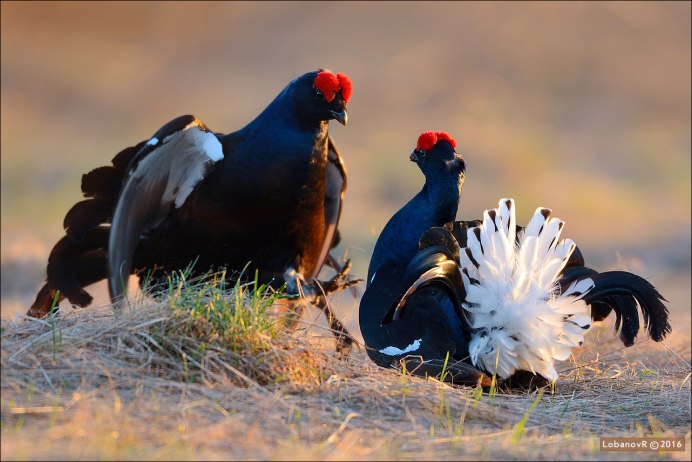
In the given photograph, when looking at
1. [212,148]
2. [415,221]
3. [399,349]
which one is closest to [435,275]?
[399,349]

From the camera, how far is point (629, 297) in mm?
4719

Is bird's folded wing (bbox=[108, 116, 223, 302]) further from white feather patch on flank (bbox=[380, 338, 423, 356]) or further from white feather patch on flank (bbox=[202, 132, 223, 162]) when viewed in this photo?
white feather patch on flank (bbox=[380, 338, 423, 356])

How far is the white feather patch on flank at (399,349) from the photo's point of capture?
448 centimetres

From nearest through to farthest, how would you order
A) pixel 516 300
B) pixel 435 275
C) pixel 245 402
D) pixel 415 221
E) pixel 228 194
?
1. pixel 245 402
2. pixel 435 275
3. pixel 516 300
4. pixel 415 221
5. pixel 228 194

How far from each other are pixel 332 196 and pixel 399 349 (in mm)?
1680

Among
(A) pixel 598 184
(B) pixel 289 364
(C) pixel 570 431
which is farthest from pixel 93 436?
(A) pixel 598 184

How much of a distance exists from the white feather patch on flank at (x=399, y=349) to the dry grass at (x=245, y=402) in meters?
0.42

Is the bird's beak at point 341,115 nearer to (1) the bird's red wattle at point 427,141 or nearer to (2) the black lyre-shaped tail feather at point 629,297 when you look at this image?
(1) the bird's red wattle at point 427,141

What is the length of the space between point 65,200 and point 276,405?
9.42 m

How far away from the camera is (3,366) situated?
3.45 meters

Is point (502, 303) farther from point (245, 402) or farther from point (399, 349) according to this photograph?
point (245, 402)

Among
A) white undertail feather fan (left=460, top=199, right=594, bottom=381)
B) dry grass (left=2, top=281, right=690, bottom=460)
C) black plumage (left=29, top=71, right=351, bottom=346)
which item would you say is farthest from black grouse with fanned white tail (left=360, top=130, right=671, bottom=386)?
black plumage (left=29, top=71, right=351, bottom=346)

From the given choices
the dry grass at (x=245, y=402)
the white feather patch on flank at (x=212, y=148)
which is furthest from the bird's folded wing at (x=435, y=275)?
the white feather patch on flank at (x=212, y=148)

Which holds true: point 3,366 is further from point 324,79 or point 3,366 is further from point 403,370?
point 324,79
